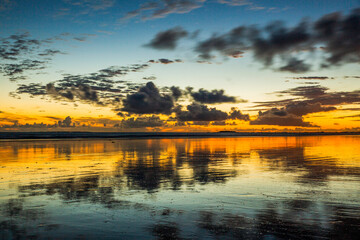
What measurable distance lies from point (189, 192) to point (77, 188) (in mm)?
7114

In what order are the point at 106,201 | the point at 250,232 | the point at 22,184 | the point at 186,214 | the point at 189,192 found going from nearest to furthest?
1. the point at 250,232
2. the point at 186,214
3. the point at 106,201
4. the point at 189,192
5. the point at 22,184

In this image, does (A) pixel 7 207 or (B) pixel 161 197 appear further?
(B) pixel 161 197

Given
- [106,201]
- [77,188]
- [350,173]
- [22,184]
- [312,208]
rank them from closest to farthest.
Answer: [312,208] < [106,201] < [77,188] < [22,184] < [350,173]

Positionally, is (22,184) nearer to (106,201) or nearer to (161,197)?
(106,201)

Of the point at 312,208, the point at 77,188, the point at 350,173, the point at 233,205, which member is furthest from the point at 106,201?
the point at 350,173

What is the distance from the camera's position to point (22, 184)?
1975 centimetres

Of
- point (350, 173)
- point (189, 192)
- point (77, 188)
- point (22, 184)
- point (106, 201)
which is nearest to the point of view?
point (106, 201)

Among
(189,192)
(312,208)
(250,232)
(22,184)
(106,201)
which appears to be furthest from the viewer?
(22,184)

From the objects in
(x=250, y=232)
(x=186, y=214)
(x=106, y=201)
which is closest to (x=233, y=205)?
(x=186, y=214)

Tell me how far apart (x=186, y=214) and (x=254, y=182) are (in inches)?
365

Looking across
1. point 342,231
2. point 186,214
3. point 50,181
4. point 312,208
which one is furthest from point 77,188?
point 342,231

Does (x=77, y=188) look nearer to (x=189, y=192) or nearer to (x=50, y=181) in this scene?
(x=50, y=181)

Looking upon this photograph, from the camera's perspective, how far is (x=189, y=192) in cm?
1727

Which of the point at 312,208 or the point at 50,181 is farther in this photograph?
the point at 50,181
